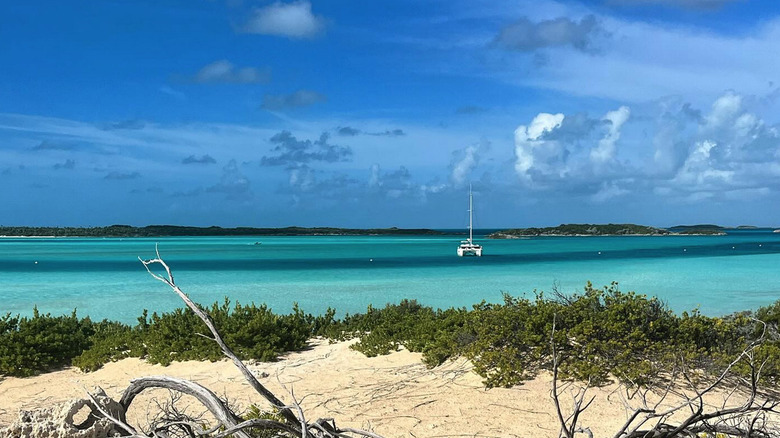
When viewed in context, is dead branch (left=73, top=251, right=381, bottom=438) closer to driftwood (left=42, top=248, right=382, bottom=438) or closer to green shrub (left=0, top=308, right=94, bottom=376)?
driftwood (left=42, top=248, right=382, bottom=438)

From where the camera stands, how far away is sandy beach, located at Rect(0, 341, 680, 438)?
7.03 metres

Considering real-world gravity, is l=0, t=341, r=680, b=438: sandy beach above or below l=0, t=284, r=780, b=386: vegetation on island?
below

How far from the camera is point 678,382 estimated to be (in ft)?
27.3

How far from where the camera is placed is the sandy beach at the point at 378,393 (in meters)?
7.03

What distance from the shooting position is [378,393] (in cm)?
835

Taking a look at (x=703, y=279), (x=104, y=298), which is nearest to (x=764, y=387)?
(x=104, y=298)

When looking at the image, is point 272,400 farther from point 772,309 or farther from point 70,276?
point 70,276

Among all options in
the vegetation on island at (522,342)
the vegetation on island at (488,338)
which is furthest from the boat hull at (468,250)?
the vegetation on island at (488,338)

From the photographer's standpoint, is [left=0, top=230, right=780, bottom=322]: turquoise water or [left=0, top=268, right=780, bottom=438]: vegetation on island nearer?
[left=0, top=268, right=780, bottom=438]: vegetation on island

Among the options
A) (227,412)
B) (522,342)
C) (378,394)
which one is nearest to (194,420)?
(227,412)

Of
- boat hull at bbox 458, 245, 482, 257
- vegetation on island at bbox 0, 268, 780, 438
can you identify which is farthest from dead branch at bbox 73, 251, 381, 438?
boat hull at bbox 458, 245, 482, 257

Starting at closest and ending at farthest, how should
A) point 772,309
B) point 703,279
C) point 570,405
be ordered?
point 570,405 → point 772,309 → point 703,279

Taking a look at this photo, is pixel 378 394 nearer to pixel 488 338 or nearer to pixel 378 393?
pixel 378 393

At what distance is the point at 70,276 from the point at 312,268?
1523cm
